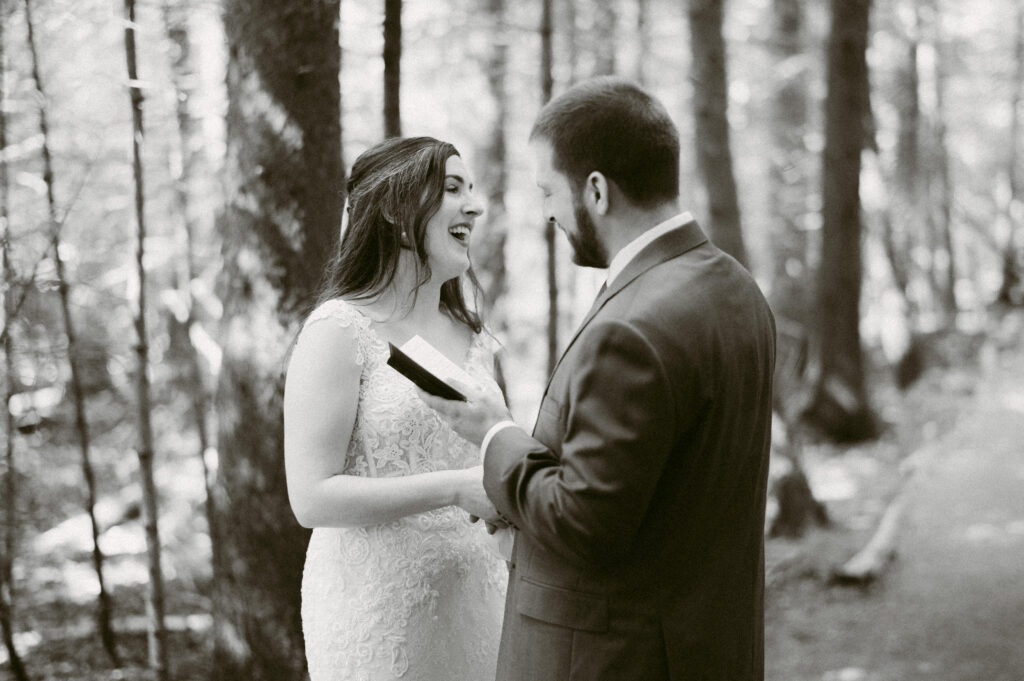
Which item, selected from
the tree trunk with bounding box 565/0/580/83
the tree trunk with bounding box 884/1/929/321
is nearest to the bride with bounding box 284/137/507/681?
the tree trunk with bounding box 565/0/580/83

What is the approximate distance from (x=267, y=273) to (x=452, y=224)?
1097 mm

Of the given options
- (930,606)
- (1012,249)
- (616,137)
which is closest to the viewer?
(616,137)

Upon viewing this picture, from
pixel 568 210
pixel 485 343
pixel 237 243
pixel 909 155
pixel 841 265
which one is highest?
pixel 909 155

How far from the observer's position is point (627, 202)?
2.15 m

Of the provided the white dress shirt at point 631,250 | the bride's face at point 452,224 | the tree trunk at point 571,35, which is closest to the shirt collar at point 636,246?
the white dress shirt at point 631,250

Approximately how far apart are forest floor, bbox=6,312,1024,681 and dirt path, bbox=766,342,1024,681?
0.01m

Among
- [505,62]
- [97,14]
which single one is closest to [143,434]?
[97,14]

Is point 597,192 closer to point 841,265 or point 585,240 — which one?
point 585,240

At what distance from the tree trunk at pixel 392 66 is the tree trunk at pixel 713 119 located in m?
4.44

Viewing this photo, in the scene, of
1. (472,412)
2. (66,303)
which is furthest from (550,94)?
(472,412)

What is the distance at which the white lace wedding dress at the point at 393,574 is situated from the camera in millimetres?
2688

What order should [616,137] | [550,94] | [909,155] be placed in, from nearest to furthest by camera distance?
[616,137], [550,94], [909,155]

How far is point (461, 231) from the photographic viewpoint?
2.90 m

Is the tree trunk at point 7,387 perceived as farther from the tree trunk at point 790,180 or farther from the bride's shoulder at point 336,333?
the tree trunk at point 790,180
